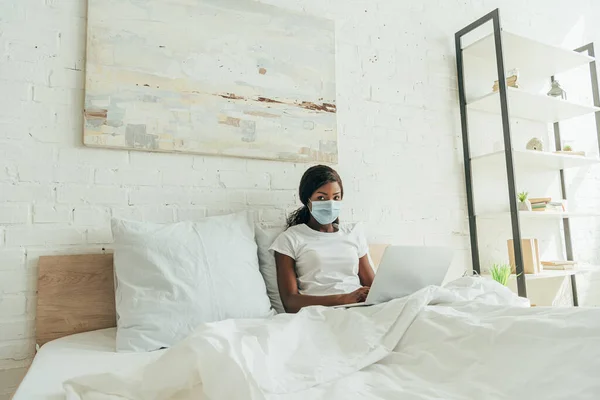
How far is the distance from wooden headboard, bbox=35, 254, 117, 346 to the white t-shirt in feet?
2.11

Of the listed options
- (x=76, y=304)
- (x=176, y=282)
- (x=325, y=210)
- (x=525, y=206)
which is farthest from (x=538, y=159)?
(x=76, y=304)

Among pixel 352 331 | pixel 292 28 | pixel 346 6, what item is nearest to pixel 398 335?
pixel 352 331

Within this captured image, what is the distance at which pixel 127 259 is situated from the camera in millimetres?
1368

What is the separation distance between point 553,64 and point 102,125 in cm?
276

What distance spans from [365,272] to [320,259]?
26 centimetres

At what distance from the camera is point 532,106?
8.46 feet

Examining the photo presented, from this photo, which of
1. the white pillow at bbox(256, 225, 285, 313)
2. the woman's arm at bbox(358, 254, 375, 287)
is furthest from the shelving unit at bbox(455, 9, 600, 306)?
the white pillow at bbox(256, 225, 285, 313)

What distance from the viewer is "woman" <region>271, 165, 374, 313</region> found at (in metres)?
1.65

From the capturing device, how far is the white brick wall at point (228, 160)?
1.51 metres

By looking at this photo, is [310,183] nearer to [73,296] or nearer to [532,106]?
[73,296]

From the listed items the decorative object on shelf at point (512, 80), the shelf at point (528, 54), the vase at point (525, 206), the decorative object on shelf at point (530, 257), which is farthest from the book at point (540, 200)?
the shelf at point (528, 54)

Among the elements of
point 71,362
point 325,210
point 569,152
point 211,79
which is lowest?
point 71,362

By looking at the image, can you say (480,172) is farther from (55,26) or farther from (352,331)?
(55,26)

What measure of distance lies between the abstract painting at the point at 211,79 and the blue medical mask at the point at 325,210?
1.11 feet
